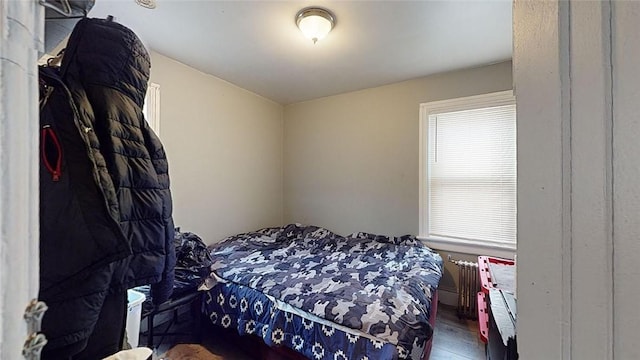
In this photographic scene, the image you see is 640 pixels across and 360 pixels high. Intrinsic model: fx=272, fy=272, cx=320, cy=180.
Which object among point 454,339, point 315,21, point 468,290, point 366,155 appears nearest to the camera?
point 315,21

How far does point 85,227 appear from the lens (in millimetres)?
618

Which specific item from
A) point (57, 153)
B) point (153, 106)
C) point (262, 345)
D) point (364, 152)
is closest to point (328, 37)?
point (364, 152)

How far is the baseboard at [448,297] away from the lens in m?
2.66

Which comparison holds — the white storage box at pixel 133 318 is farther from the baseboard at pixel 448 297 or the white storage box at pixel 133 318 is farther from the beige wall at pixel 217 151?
the baseboard at pixel 448 297

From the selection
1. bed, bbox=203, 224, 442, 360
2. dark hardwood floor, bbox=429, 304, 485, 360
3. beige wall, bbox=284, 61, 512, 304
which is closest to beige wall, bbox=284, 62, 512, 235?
beige wall, bbox=284, 61, 512, 304

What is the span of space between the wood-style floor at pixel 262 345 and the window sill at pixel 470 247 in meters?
0.64

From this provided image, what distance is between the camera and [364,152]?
10.5 ft

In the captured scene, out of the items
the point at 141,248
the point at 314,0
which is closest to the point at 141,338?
the point at 141,248

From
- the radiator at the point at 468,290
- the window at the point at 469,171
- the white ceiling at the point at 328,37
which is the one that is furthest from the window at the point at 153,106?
the radiator at the point at 468,290

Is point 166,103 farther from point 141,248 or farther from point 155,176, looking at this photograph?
point 141,248

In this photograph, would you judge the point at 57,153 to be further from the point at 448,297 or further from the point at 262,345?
the point at 448,297

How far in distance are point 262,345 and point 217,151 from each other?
1898 millimetres

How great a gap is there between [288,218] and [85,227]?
3156 millimetres

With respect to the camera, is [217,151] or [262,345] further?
[217,151]
